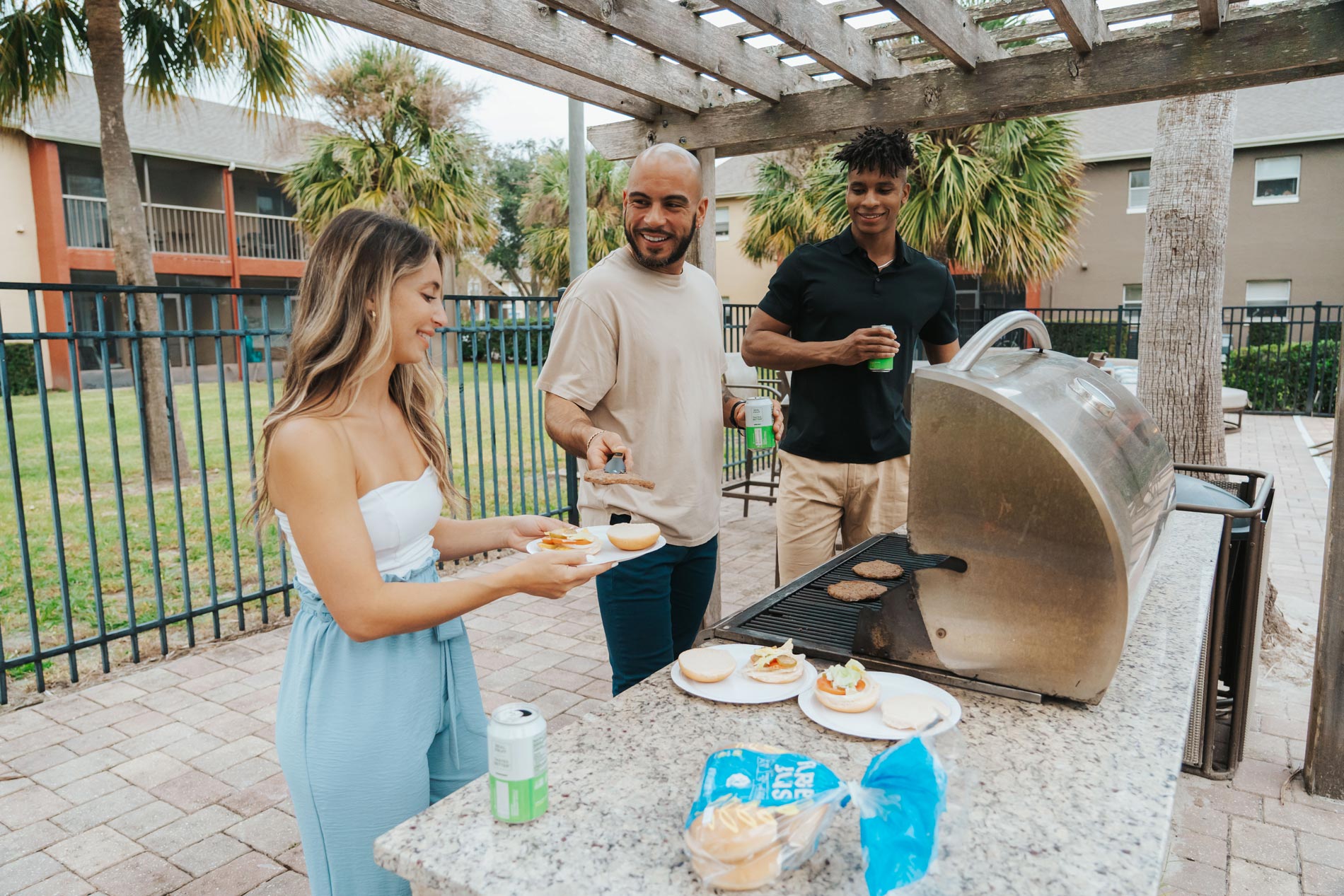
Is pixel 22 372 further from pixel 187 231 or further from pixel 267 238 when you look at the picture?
pixel 267 238

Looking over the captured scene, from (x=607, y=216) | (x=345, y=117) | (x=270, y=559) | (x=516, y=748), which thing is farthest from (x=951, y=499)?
(x=607, y=216)

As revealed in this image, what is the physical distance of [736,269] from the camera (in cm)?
2877

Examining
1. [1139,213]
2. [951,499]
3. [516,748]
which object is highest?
[1139,213]

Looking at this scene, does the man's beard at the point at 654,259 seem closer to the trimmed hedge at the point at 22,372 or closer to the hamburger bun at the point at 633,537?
the hamburger bun at the point at 633,537

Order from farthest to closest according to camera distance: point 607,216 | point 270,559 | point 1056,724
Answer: point 607,216, point 270,559, point 1056,724

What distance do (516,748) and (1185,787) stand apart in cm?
312

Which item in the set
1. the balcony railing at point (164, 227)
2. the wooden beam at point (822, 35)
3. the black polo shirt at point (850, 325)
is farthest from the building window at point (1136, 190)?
the balcony railing at point (164, 227)

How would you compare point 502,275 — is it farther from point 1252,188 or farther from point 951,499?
point 951,499

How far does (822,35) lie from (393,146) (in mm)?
16551

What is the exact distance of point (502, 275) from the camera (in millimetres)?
40750

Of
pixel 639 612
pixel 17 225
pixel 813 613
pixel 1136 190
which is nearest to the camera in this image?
pixel 813 613

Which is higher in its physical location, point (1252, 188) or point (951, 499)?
point (1252, 188)

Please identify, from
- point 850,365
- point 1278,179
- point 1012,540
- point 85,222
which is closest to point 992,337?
point 1012,540

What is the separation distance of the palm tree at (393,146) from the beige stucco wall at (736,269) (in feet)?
36.2
